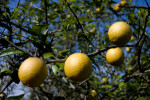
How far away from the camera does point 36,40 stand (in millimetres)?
1263

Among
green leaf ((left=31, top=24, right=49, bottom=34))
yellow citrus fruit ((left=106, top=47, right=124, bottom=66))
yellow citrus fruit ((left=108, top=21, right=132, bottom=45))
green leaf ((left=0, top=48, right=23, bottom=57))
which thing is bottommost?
yellow citrus fruit ((left=106, top=47, right=124, bottom=66))

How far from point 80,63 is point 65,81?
7.00 feet

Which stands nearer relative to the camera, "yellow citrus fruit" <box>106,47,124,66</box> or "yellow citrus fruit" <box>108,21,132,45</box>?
"yellow citrus fruit" <box>108,21,132,45</box>

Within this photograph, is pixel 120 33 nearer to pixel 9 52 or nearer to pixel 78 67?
pixel 78 67

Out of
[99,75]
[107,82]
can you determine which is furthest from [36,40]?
[99,75]

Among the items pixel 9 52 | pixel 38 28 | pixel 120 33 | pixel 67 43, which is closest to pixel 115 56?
pixel 120 33

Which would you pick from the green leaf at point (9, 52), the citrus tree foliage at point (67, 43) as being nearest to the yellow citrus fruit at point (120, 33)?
the citrus tree foliage at point (67, 43)

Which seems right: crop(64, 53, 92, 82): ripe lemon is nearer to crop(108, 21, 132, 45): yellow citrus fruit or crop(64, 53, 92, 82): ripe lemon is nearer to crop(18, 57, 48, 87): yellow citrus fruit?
crop(18, 57, 48, 87): yellow citrus fruit

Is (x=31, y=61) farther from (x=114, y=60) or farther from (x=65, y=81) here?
(x=65, y=81)

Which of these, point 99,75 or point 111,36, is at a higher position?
point 111,36

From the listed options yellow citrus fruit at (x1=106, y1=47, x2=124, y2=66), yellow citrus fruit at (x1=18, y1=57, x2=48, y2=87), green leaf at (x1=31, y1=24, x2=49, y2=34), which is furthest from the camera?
yellow citrus fruit at (x1=106, y1=47, x2=124, y2=66)

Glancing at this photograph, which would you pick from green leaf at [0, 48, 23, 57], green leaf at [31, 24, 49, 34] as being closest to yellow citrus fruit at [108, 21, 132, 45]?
green leaf at [31, 24, 49, 34]

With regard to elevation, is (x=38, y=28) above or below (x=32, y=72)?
above

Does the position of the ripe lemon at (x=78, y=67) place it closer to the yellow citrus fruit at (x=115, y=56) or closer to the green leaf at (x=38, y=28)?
the green leaf at (x=38, y=28)
